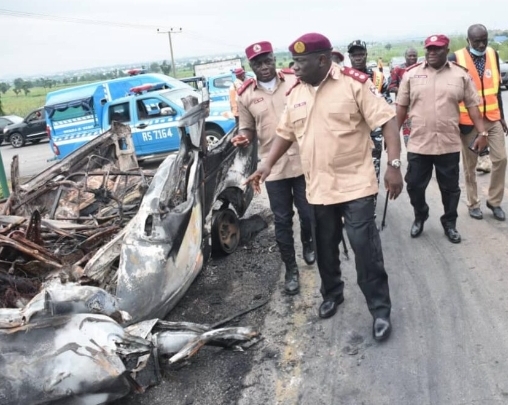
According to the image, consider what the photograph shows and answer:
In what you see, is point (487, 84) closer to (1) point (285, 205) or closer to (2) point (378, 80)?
(2) point (378, 80)

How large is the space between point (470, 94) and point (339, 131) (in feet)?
6.63

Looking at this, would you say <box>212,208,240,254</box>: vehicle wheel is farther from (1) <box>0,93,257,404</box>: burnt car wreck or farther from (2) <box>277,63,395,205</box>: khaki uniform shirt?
(2) <box>277,63,395,205</box>: khaki uniform shirt

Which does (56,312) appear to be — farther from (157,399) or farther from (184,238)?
(184,238)

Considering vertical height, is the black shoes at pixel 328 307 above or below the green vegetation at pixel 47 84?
above

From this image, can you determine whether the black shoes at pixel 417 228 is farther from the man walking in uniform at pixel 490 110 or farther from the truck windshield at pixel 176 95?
the truck windshield at pixel 176 95

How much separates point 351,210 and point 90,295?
5.28 feet

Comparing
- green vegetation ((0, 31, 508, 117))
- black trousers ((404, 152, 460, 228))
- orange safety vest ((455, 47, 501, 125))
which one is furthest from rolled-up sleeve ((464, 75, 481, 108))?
green vegetation ((0, 31, 508, 117))

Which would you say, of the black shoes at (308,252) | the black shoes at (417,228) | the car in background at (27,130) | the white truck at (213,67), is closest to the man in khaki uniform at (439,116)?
the black shoes at (417,228)

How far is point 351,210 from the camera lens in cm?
337

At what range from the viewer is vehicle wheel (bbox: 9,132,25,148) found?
21781 mm

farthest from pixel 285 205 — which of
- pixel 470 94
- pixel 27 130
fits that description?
pixel 27 130

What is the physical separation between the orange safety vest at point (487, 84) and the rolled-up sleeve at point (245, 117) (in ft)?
7.28

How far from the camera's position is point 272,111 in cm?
428

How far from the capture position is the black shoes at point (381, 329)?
3.40 m
